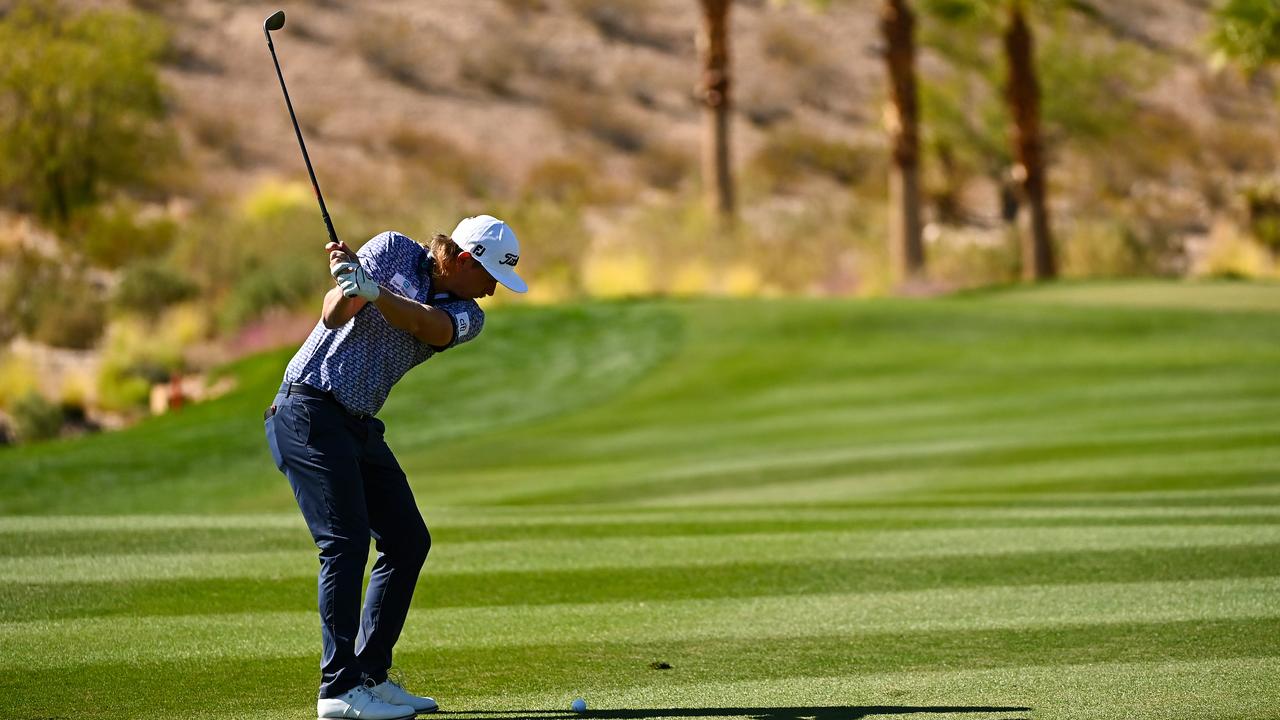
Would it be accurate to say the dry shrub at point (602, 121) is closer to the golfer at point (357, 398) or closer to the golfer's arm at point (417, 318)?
the golfer at point (357, 398)

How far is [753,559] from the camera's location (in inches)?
362

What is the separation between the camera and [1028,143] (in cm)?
2972

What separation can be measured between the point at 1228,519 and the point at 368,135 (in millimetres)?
53536

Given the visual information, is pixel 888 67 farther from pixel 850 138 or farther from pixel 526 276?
pixel 850 138

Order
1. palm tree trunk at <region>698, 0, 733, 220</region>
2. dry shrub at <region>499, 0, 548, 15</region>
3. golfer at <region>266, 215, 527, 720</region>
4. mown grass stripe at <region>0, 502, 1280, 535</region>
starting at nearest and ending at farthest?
golfer at <region>266, 215, 527, 720</region>, mown grass stripe at <region>0, 502, 1280, 535</region>, palm tree trunk at <region>698, 0, 733, 220</region>, dry shrub at <region>499, 0, 548, 15</region>

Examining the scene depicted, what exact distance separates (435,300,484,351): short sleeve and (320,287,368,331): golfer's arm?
1.15 ft

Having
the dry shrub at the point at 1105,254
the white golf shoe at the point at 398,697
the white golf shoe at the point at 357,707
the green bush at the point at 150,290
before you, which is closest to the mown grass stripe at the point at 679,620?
the white golf shoe at the point at 398,697

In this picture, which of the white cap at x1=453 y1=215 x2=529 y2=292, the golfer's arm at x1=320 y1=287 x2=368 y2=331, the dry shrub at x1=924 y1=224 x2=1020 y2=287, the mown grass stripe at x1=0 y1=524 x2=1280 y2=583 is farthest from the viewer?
the dry shrub at x1=924 y1=224 x2=1020 y2=287

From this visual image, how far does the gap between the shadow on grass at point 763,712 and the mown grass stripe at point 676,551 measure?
2546 mm

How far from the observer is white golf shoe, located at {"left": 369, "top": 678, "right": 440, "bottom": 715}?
20.4ft

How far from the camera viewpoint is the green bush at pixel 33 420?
→ 819 inches

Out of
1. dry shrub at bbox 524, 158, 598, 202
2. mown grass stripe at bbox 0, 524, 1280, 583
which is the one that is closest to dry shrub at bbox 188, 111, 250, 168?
dry shrub at bbox 524, 158, 598, 202

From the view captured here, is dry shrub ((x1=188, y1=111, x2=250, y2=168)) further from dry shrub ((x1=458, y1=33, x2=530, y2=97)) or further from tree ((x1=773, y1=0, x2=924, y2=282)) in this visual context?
tree ((x1=773, y1=0, x2=924, y2=282))

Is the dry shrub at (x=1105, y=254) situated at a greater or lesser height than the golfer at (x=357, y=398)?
greater
